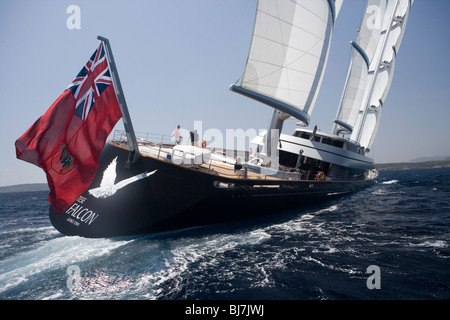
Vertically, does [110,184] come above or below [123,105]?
below

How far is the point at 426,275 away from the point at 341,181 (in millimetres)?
14974

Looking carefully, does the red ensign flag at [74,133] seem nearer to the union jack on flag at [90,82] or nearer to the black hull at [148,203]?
the union jack on flag at [90,82]

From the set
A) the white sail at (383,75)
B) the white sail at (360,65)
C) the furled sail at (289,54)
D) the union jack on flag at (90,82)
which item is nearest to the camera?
the union jack on flag at (90,82)

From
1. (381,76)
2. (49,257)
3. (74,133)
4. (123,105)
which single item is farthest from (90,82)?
(381,76)

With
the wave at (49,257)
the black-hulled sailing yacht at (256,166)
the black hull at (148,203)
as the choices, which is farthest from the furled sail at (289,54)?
the wave at (49,257)

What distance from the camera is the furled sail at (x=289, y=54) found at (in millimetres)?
16328

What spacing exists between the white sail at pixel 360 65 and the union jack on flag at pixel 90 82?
30190mm

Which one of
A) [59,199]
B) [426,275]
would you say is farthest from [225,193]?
[426,275]

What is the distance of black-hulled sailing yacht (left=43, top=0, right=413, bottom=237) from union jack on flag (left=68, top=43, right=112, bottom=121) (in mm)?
483

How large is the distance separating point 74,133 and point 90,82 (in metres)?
2.06

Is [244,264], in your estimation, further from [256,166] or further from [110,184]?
[256,166]

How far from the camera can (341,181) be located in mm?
20578

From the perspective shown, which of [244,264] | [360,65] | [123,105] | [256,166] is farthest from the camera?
[360,65]

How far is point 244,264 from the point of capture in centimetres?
780
